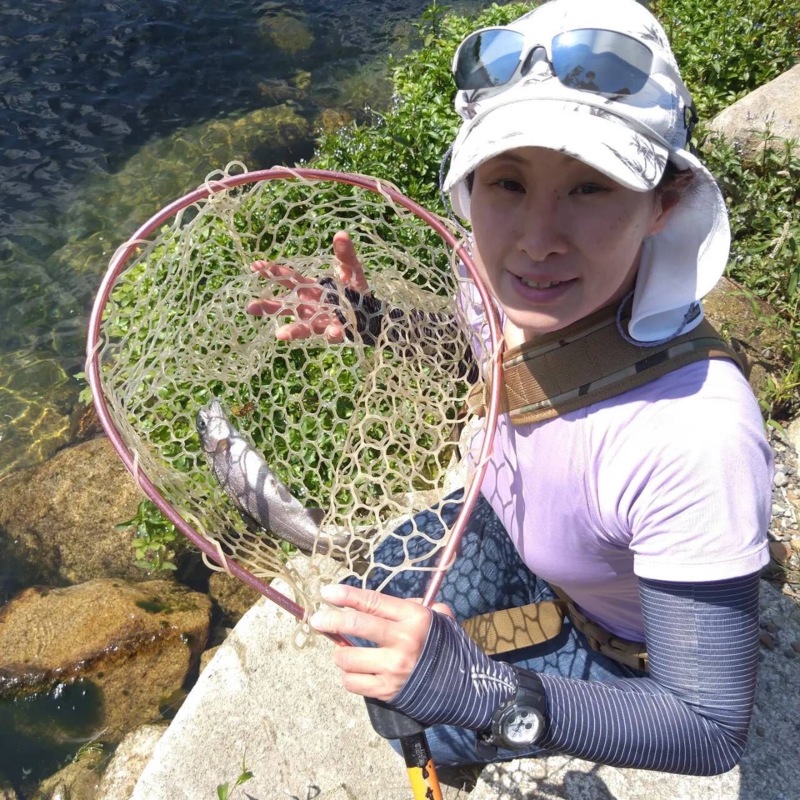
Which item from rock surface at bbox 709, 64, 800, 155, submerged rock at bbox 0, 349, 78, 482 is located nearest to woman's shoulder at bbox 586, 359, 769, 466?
rock surface at bbox 709, 64, 800, 155

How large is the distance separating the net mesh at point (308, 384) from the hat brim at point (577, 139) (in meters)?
0.89

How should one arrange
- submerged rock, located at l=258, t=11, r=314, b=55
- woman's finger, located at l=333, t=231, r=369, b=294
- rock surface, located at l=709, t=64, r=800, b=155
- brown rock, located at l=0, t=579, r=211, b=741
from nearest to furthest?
woman's finger, located at l=333, t=231, r=369, b=294 < brown rock, located at l=0, t=579, r=211, b=741 < rock surface, located at l=709, t=64, r=800, b=155 < submerged rock, located at l=258, t=11, r=314, b=55

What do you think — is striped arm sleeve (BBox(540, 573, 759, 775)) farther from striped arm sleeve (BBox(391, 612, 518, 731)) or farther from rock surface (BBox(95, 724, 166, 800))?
rock surface (BBox(95, 724, 166, 800))

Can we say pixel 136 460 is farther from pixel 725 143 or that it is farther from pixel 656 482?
pixel 725 143

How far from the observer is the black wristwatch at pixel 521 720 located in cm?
153

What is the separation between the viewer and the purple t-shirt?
1.50 meters

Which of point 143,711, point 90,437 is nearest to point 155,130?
point 90,437

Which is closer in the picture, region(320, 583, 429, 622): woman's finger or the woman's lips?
region(320, 583, 429, 622): woman's finger

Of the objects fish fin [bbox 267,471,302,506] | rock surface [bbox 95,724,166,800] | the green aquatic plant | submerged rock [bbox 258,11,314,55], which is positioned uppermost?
submerged rock [bbox 258,11,314,55]

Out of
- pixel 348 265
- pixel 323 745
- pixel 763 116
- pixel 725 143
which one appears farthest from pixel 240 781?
pixel 763 116

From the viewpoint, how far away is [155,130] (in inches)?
284

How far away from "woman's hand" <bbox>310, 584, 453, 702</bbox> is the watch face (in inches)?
9.7

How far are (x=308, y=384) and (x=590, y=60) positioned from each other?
8.14ft

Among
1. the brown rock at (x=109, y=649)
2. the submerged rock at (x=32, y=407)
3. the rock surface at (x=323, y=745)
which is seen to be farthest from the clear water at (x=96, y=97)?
the rock surface at (x=323, y=745)
